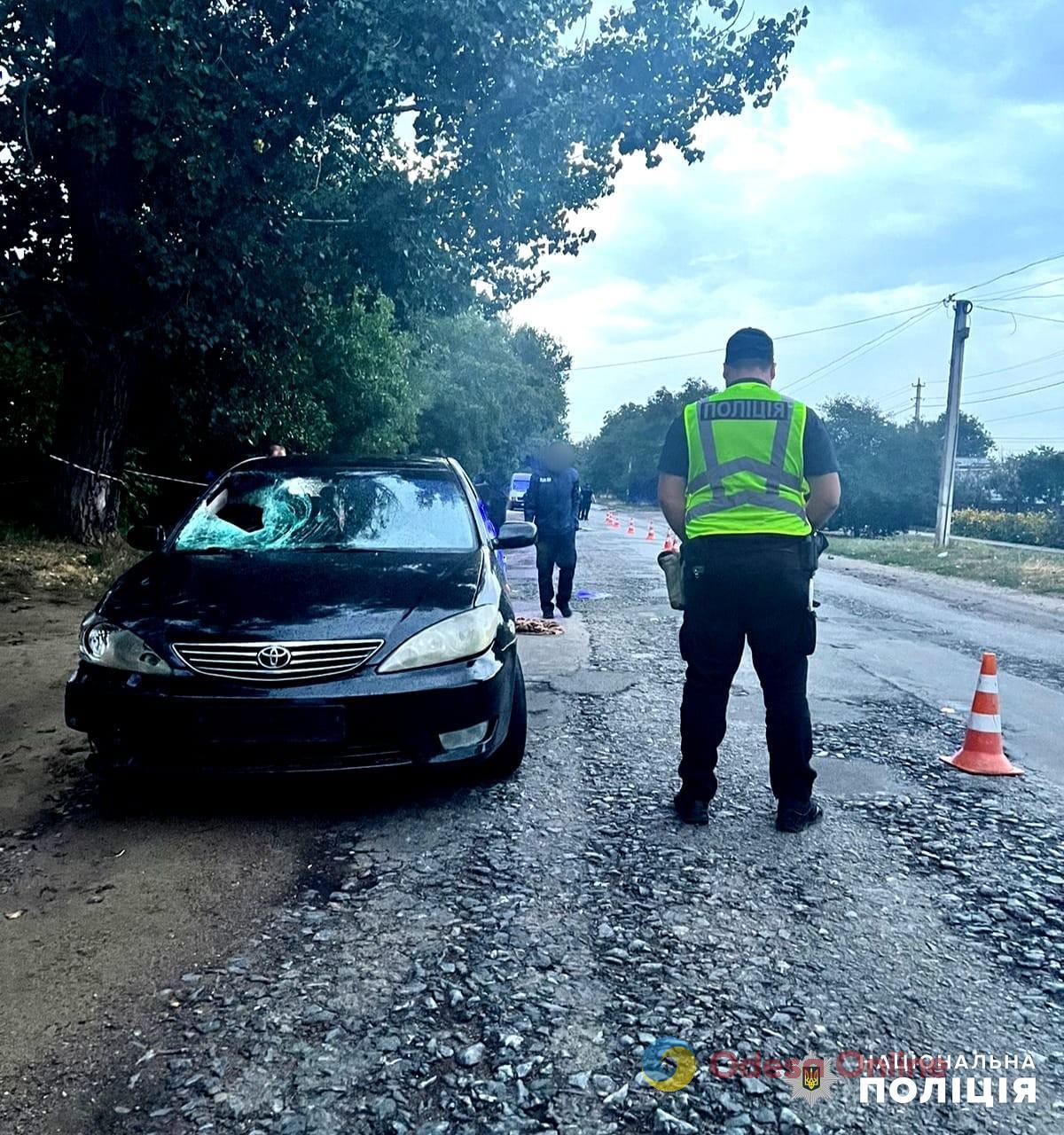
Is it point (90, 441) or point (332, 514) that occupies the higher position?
point (90, 441)

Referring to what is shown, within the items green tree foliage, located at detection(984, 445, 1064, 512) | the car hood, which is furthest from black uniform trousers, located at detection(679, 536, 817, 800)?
green tree foliage, located at detection(984, 445, 1064, 512)

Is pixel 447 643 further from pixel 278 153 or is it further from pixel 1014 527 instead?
pixel 1014 527

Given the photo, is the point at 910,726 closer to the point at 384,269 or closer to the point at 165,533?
the point at 165,533

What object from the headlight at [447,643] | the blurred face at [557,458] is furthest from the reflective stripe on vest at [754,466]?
the blurred face at [557,458]

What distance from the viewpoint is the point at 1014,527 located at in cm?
3669

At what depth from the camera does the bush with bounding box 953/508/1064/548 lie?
33.9m

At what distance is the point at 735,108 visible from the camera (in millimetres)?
15523

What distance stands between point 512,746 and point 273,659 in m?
1.21

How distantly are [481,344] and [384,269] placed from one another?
28.6 meters

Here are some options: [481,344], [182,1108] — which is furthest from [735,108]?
[481,344]

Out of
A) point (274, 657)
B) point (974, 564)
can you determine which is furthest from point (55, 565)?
point (974, 564)

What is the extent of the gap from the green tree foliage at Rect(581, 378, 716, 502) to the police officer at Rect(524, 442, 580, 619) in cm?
7300

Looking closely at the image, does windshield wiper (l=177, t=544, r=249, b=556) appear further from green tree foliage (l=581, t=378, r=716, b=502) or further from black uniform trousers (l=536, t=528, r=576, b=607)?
green tree foliage (l=581, t=378, r=716, b=502)

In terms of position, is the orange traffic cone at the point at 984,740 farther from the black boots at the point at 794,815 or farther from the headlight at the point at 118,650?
the headlight at the point at 118,650
